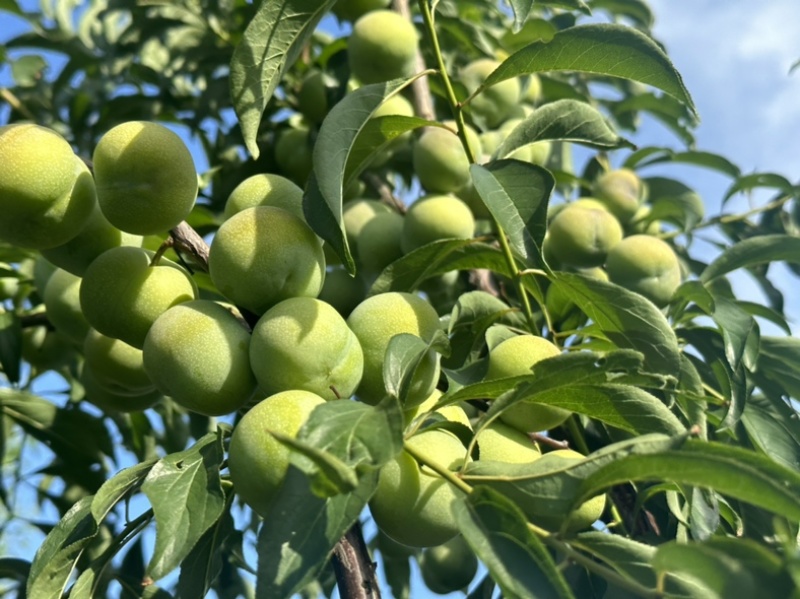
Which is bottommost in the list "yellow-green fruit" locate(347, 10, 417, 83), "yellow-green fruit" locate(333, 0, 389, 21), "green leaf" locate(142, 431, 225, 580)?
"green leaf" locate(142, 431, 225, 580)

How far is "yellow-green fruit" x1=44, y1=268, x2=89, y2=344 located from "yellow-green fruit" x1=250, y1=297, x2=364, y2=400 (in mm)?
701

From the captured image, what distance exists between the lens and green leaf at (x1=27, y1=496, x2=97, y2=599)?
3.64 feet

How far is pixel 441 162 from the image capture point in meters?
2.05

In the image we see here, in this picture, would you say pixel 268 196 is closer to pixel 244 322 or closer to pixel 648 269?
pixel 244 322

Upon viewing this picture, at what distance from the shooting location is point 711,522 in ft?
3.81

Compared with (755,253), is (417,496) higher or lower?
lower

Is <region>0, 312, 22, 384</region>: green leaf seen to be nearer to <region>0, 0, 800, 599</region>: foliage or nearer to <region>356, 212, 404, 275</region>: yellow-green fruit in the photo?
<region>0, 0, 800, 599</region>: foliage

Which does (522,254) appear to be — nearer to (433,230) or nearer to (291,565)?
(291,565)

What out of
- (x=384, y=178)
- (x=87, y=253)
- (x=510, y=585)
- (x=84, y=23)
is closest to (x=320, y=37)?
(x=384, y=178)

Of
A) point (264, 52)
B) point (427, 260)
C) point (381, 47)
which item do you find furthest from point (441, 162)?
point (264, 52)

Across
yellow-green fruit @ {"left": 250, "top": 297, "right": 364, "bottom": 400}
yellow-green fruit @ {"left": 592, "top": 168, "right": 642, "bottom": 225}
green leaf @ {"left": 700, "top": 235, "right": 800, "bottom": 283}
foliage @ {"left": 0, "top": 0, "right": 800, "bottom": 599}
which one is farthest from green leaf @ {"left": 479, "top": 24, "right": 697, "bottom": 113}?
yellow-green fruit @ {"left": 592, "top": 168, "right": 642, "bottom": 225}

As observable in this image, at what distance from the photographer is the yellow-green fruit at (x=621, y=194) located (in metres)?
2.34

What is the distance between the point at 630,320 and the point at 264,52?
0.72 metres

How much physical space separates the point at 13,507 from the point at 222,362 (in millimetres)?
1641
